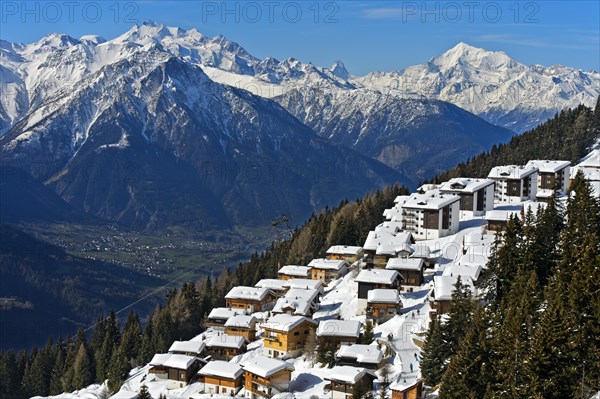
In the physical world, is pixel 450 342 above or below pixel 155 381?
above

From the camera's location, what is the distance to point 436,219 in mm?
92000

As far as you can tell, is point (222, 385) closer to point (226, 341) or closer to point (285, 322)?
point (285, 322)

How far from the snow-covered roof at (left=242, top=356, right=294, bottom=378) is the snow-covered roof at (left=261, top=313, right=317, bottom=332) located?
5077 millimetres

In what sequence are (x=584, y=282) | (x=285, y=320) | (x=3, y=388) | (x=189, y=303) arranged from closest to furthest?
1. (x=584, y=282)
2. (x=285, y=320)
3. (x=3, y=388)
4. (x=189, y=303)

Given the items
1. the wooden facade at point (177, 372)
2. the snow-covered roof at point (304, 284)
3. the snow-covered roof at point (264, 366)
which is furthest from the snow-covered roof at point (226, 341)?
the snow-covered roof at point (304, 284)

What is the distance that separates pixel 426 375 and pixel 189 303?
46.9 metres

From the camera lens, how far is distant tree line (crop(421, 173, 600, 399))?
3741cm

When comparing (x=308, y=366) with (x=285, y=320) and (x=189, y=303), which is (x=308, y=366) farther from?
(x=189, y=303)

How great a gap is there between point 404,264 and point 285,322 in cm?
1607

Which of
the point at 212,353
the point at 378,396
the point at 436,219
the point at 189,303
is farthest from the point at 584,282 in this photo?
the point at 189,303

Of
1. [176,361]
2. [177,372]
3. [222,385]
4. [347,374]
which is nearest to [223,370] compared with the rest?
[222,385]

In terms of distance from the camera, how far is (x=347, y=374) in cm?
5359

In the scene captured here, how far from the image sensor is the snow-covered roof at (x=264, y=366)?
2260 inches

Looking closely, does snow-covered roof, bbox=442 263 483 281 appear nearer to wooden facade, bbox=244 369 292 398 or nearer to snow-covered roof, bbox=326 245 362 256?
wooden facade, bbox=244 369 292 398
